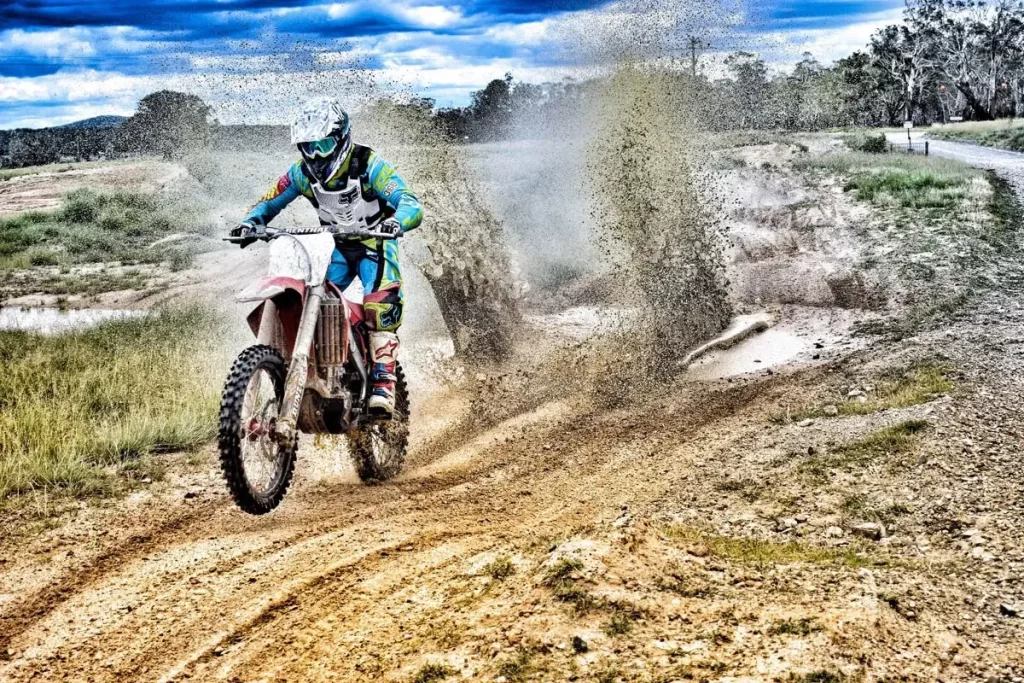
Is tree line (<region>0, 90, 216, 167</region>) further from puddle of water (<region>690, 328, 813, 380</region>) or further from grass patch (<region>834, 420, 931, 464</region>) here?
grass patch (<region>834, 420, 931, 464</region>)

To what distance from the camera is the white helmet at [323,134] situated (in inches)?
238

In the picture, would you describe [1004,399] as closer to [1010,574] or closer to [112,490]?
[1010,574]

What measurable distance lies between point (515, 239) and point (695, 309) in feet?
25.7

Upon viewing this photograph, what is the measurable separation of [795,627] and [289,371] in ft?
10.4

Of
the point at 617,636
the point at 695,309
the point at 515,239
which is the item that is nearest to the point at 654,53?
the point at 515,239

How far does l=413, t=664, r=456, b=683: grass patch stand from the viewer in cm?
413

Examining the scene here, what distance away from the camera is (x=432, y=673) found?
4172 millimetres

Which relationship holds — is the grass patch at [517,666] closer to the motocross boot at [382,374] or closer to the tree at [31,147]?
the motocross boot at [382,374]

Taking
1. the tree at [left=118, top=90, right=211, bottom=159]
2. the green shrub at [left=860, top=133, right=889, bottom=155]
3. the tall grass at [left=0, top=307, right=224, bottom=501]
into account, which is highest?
the tree at [left=118, top=90, right=211, bottom=159]

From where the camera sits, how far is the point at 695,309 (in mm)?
12586

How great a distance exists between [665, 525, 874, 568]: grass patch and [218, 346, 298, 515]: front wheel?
2487 mm

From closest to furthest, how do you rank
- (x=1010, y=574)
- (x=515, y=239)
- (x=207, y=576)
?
(x=1010, y=574)
(x=207, y=576)
(x=515, y=239)

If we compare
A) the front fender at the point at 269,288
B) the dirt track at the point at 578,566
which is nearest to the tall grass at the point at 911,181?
the dirt track at the point at 578,566

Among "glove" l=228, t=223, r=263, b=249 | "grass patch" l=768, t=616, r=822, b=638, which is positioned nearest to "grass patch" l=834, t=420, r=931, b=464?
"grass patch" l=768, t=616, r=822, b=638
